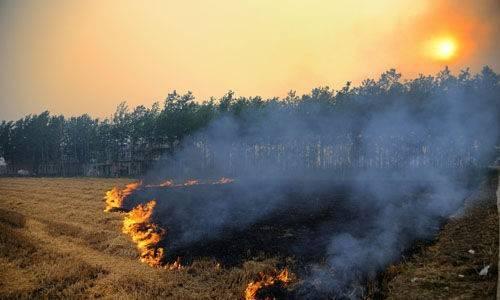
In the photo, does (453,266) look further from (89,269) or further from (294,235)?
(89,269)

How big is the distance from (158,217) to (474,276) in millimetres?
19671

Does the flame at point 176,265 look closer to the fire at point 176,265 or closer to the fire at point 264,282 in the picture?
the fire at point 176,265

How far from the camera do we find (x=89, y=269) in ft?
52.3

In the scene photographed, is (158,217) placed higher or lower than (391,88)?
lower

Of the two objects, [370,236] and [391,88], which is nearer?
[370,236]

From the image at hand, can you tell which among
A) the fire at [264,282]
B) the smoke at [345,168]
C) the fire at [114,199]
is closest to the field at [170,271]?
the fire at [264,282]

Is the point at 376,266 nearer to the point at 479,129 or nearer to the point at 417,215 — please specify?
the point at 417,215

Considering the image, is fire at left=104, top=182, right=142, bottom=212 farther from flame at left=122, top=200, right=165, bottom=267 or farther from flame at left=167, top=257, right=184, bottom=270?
flame at left=167, top=257, right=184, bottom=270

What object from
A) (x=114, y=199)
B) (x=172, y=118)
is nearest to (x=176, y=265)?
(x=114, y=199)

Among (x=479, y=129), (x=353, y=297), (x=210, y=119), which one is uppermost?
(x=210, y=119)

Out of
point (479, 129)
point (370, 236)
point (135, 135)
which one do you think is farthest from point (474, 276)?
point (135, 135)

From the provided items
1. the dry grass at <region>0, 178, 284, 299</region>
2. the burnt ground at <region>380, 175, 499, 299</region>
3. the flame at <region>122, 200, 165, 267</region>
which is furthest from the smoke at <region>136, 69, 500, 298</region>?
the dry grass at <region>0, 178, 284, 299</region>

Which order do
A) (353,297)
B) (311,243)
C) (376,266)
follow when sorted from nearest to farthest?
(353,297), (376,266), (311,243)

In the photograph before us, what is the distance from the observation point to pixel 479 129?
4197 cm
